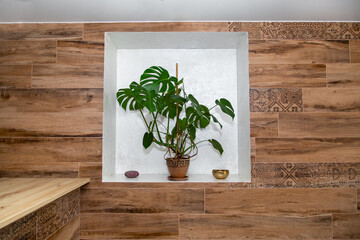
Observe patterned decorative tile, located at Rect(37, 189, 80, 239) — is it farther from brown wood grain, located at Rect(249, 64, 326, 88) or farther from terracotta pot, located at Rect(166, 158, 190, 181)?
brown wood grain, located at Rect(249, 64, 326, 88)

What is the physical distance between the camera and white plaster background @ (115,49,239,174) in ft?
7.47

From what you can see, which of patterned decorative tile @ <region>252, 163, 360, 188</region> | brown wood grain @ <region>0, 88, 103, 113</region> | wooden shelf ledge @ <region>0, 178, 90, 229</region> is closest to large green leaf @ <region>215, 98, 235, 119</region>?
patterned decorative tile @ <region>252, 163, 360, 188</region>

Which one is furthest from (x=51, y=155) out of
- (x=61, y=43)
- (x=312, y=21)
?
(x=312, y=21)

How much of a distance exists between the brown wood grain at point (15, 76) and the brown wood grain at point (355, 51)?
2505mm

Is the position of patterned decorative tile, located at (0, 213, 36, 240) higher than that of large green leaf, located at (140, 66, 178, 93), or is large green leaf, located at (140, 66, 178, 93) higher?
large green leaf, located at (140, 66, 178, 93)

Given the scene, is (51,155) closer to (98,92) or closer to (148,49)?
(98,92)

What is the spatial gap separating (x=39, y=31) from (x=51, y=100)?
561mm

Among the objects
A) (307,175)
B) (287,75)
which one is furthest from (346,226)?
(287,75)

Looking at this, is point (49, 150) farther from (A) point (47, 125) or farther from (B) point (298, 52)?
(B) point (298, 52)

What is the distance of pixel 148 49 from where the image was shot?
92.6 inches

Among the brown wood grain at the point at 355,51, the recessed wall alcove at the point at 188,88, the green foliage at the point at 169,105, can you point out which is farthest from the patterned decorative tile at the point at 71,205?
the brown wood grain at the point at 355,51

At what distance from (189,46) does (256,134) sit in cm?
100

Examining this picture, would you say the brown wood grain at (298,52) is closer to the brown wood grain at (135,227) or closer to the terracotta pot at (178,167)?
the terracotta pot at (178,167)

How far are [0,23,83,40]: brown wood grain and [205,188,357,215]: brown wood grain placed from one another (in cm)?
162
